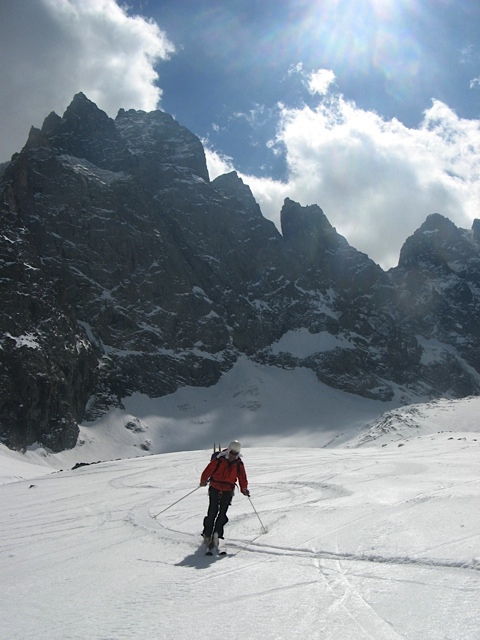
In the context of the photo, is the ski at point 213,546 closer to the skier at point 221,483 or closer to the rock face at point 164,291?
the skier at point 221,483

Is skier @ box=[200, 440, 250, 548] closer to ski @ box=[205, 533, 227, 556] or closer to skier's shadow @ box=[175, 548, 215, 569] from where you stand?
ski @ box=[205, 533, 227, 556]

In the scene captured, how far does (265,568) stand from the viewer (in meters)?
5.56

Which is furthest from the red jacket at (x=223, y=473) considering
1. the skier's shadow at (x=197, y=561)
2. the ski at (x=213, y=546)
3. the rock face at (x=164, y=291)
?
the rock face at (x=164, y=291)

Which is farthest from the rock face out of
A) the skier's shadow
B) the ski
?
the skier's shadow

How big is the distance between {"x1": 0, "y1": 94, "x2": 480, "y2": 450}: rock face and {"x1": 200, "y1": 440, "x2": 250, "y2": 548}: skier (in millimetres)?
73729

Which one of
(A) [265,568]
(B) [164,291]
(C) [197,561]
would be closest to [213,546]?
(C) [197,561]

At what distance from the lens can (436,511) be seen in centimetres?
736

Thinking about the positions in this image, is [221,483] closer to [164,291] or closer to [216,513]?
[216,513]

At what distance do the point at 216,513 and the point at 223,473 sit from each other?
597mm

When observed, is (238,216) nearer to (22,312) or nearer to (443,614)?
(22,312)

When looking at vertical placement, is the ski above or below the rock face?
below

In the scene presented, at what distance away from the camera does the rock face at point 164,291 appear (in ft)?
289

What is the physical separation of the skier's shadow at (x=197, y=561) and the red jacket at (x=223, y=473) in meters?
1.14

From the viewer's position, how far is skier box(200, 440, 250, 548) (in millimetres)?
7285
